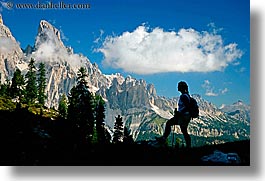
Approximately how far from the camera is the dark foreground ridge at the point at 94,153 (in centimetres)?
814

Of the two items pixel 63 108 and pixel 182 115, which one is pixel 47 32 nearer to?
pixel 182 115

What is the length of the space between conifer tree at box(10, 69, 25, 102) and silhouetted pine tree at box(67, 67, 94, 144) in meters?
9.99

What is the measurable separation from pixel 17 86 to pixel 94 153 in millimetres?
17586

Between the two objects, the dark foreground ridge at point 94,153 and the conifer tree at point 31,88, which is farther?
the conifer tree at point 31,88

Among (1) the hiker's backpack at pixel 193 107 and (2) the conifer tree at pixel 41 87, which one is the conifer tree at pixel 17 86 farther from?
(1) the hiker's backpack at pixel 193 107

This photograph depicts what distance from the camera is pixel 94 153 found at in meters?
8.41

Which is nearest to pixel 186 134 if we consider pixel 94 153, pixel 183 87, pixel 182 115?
pixel 182 115

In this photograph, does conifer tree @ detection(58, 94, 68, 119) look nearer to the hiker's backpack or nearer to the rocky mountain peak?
the rocky mountain peak

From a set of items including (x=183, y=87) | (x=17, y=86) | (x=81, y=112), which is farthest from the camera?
(x=17, y=86)

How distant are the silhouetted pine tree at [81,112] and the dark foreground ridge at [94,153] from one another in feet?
3.94

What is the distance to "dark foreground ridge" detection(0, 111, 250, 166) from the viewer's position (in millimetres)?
8141

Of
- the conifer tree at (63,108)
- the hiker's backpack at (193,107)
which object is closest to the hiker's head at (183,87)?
the hiker's backpack at (193,107)

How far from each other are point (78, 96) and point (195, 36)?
20.8 ft

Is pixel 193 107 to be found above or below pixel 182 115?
above
